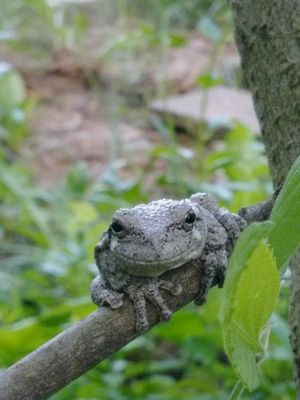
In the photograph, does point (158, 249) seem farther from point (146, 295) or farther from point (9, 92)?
point (9, 92)

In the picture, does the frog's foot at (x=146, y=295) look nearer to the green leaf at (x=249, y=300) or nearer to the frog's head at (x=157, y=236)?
the frog's head at (x=157, y=236)

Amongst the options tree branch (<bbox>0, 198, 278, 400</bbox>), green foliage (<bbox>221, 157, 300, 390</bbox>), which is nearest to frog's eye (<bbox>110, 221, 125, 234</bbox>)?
tree branch (<bbox>0, 198, 278, 400</bbox>)

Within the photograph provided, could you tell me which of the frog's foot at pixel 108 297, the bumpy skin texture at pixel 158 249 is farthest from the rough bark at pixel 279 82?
the frog's foot at pixel 108 297

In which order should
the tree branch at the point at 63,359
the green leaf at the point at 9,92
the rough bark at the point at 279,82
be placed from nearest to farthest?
the tree branch at the point at 63,359 → the rough bark at the point at 279,82 → the green leaf at the point at 9,92

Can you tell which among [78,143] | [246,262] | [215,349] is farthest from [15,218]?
[246,262]

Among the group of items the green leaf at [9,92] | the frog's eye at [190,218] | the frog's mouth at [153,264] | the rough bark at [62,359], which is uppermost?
the green leaf at [9,92]

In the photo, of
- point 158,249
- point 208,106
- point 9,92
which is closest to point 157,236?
point 158,249
